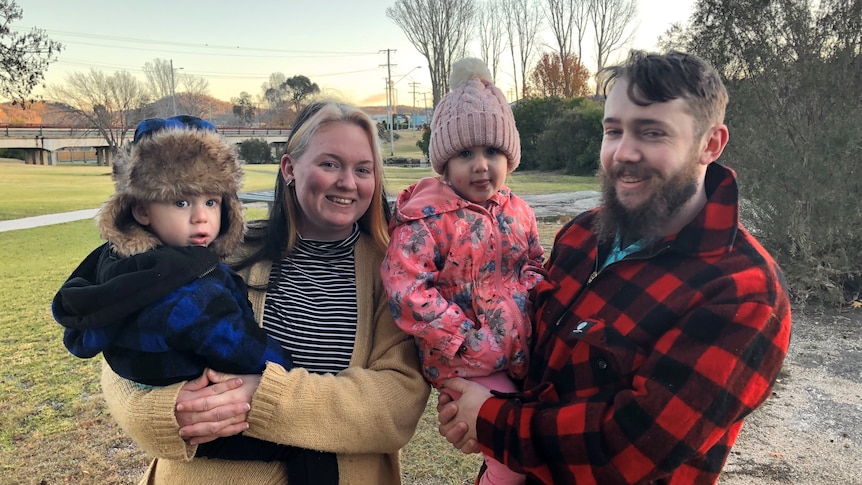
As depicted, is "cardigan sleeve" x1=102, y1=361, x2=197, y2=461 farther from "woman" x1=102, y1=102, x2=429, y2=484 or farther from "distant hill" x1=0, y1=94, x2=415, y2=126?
"distant hill" x1=0, y1=94, x2=415, y2=126

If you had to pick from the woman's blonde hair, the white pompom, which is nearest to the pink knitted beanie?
the white pompom

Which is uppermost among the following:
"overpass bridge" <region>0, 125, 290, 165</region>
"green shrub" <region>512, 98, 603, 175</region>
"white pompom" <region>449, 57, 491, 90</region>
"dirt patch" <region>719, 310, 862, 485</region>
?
"overpass bridge" <region>0, 125, 290, 165</region>

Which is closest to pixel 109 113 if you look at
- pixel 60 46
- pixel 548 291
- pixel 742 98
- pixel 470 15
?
pixel 470 15

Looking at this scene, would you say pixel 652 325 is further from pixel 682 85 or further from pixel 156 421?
pixel 156 421

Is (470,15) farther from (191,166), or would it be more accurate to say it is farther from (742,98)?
(191,166)

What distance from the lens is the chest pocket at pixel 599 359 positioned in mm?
1557

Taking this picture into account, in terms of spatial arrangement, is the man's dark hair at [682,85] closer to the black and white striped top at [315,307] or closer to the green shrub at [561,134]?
the black and white striped top at [315,307]

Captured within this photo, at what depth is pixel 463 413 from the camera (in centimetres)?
186

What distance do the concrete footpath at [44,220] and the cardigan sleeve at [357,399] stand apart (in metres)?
13.2

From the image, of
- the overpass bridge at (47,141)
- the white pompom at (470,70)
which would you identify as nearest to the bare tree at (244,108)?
the overpass bridge at (47,141)

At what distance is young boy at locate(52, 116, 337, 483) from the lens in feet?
4.94

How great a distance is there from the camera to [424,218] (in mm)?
2045

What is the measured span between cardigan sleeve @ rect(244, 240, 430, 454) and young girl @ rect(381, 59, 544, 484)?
0.10 metres

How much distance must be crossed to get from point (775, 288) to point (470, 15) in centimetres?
4449
